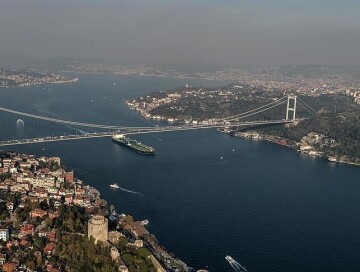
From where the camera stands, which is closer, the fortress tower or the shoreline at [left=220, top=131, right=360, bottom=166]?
the fortress tower

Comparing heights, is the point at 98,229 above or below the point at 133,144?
above

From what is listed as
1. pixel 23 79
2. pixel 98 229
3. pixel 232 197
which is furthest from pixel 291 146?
pixel 23 79

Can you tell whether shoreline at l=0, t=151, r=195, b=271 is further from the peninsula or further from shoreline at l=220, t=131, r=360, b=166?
the peninsula

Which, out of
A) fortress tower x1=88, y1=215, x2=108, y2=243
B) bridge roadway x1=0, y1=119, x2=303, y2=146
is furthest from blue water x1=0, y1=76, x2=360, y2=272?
fortress tower x1=88, y1=215, x2=108, y2=243

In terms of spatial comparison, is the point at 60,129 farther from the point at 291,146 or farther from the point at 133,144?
the point at 291,146

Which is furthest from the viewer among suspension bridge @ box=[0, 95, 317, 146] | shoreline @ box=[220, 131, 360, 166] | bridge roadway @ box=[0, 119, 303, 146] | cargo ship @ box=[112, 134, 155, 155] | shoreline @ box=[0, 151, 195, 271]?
shoreline @ box=[220, 131, 360, 166]
